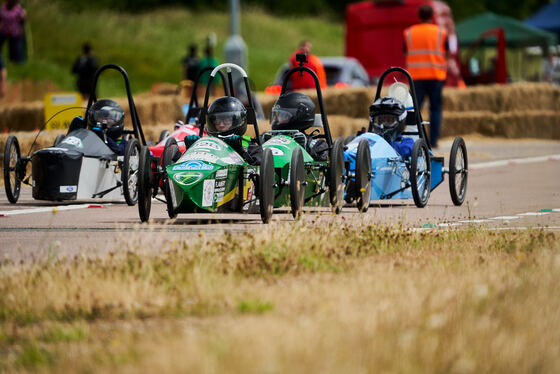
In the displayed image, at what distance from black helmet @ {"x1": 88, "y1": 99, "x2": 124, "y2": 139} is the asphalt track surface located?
954mm

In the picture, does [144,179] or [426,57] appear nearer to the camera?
[144,179]

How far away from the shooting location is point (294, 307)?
714cm

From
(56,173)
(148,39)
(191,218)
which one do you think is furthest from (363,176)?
(148,39)

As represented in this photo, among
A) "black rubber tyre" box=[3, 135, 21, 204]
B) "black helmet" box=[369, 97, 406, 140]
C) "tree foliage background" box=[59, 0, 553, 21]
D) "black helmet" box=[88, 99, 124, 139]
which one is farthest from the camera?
"tree foliage background" box=[59, 0, 553, 21]

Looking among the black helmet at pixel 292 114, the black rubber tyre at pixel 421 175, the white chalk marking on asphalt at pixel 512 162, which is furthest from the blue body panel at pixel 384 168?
the white chalk marking on asphalt at pixel 512 162

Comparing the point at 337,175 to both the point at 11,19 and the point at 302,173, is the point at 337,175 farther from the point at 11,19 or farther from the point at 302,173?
the point at 11,19

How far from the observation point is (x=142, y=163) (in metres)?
11.8

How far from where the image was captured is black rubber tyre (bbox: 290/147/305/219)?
38.2ft

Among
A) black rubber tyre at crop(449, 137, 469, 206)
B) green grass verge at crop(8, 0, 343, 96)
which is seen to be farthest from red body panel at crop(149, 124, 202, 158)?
green grass verge at crop(8, 0, 343, 96)

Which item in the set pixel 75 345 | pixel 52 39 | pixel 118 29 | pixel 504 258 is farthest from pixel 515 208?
pixel 118 29

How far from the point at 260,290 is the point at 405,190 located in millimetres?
6915

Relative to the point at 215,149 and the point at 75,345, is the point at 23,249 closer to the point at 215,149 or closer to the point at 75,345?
the point at 215,149

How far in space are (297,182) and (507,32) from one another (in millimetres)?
33018

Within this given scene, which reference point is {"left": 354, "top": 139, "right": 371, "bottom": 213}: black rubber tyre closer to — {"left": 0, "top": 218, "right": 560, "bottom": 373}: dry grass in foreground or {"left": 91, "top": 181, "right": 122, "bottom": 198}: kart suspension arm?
{"left": 0, "top": 218, "right": 560, "bottom": 373}: dry grass in foreground
